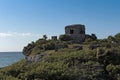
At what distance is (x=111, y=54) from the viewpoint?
39.3 meters

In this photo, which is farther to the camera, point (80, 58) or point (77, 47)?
point (77, 47)

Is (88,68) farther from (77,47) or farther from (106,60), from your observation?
(77,47)

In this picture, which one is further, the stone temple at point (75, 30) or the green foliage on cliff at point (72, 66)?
the stone temple at point (75, 30)

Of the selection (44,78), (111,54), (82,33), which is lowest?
(44,78)

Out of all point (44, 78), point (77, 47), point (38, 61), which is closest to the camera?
point (44, 78)

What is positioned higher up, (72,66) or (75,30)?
(75,30)

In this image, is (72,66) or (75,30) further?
(75,30)

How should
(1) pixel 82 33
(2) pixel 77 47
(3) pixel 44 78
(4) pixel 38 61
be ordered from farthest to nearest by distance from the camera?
(1) pixel 82 33 < (2) pixel 77 47 < (4) pixel 38 61 < (3) pixel 44 78

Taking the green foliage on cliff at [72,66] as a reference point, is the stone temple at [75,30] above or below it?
above

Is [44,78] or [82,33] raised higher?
[82,33]

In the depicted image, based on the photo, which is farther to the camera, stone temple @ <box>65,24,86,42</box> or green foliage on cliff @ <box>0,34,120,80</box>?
stone temple @ <box>65,24,86,42</box>

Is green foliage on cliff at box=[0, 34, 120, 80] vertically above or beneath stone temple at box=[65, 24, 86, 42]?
beneath

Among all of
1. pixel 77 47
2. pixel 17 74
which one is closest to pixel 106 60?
pixel 77 47

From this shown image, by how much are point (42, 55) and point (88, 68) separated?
8012 millimetres
